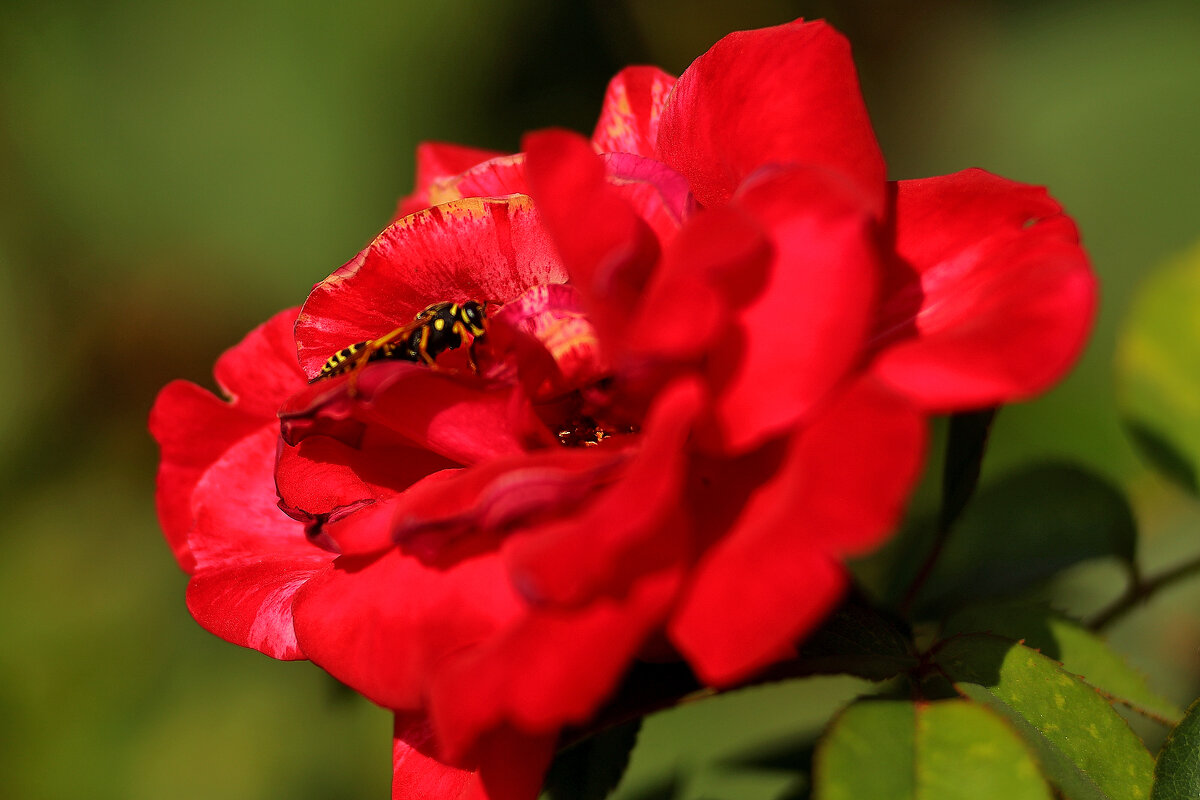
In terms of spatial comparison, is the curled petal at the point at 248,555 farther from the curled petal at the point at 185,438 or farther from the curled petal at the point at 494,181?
the curled petal at the point at 494,181

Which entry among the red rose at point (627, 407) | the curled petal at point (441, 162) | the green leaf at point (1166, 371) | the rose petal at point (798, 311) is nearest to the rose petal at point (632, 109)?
the red rose at point (627, 407)

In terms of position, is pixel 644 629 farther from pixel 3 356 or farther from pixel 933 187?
pixel 3 356

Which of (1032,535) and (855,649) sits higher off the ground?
(855,649)

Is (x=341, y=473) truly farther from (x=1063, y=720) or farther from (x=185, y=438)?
(x=1063, y=720)

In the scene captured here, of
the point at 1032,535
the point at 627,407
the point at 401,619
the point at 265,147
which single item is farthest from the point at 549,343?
the point at 265,147

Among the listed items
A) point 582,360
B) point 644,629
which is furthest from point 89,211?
point 644,629

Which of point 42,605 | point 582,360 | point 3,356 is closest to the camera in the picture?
point 582,360

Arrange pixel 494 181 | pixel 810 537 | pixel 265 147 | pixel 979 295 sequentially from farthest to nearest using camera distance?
1. pixel 265 147
2. pixel 494 181
3. pixel 979 295
4. pixel 810 537
